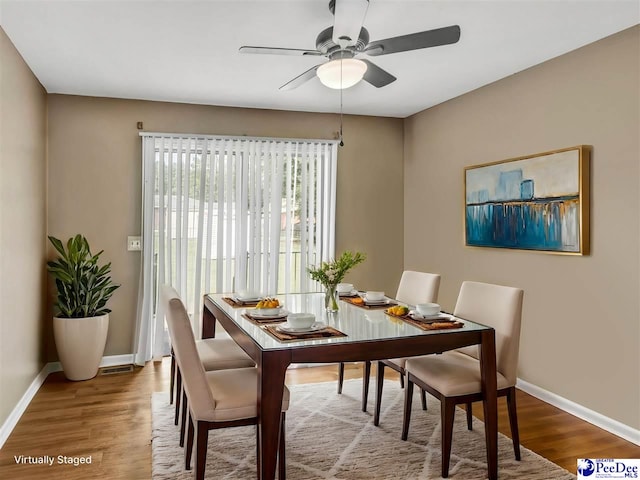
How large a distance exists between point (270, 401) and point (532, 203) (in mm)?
Answer: 2589

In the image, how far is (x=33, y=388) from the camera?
3.82 m

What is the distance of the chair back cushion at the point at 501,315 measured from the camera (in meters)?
2.74

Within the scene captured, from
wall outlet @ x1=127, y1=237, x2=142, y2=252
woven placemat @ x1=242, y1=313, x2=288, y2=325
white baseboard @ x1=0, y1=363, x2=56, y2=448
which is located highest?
wall outlet @ x1=127, y1=237, x2=142, y2=252

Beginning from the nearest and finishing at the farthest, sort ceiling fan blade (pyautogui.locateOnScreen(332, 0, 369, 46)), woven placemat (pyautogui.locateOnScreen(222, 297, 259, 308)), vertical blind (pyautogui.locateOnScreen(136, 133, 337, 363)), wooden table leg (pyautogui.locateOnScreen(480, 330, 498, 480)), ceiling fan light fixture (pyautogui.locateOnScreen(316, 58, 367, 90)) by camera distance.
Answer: ceiling fan blade (pyautogui.locateOnScreen(332, 0, 369, 46)) < wooden table leg (pyautogui.locateOnScreen(480, 330, 498, 480)) < ceiling fan light fixture (pyautogui.locateOnScreen(316, 58, 367, 90)) < woven placemat (pyautogui.locateOnScreen(222, 297, 259, 308)) < vertical blind (pyautogui.locateOnScreen(136, 133, 337, 363))

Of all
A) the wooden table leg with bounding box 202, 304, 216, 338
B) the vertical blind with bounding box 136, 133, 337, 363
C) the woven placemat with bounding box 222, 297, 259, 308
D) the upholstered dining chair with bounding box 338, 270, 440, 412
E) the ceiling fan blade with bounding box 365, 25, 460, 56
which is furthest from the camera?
the vertical blind with bounding box 136, 133, 337, 363

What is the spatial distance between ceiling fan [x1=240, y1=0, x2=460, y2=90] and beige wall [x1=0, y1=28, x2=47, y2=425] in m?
1.70

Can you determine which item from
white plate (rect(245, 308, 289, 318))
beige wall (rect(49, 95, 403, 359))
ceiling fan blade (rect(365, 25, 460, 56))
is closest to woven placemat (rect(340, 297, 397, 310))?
white plate (rect(245, 308, 289, 318))

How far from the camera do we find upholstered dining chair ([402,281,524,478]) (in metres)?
2.56

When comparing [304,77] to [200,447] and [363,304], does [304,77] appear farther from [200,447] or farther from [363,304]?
[200,447]

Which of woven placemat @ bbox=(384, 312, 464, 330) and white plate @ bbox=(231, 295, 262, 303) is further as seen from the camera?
white plate @ bbox=(231, 295, 262, 303)

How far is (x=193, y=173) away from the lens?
479cm

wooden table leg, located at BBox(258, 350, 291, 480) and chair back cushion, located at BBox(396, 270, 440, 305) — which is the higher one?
chair back cushion, located at BBox(396, 270, 440, 305)

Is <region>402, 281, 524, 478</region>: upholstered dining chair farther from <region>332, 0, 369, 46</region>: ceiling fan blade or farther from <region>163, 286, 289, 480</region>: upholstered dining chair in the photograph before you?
<region>332, 0, 369, 46</region>: ceiling fan blade

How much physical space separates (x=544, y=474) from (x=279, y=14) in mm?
2866
